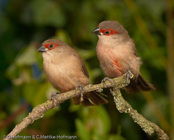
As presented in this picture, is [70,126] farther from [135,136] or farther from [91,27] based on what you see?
[91,27]

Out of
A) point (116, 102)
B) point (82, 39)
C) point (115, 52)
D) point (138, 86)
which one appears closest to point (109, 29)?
point (115, 52)

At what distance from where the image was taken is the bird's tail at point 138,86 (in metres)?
2.58

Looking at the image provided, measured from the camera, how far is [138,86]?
270 centimetres

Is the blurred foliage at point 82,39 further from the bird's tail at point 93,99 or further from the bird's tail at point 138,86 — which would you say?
the bird's tail at point 93,99

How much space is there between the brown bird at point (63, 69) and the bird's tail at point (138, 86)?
0.79 ft

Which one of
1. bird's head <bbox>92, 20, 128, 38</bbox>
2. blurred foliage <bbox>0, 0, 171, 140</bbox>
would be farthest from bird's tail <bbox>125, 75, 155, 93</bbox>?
blurred foliage <bbox>0, 0, 171, 140</bbox>

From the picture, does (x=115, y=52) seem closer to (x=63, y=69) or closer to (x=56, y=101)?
(x=63, y=69)

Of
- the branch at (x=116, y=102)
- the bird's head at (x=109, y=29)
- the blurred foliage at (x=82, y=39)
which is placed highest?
Answer: the bird's head at (x=109, y=29)

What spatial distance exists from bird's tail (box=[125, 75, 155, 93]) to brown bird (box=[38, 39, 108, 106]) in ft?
0.79

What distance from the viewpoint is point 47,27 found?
5020 mm

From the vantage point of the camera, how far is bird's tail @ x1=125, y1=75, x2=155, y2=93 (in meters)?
2.58

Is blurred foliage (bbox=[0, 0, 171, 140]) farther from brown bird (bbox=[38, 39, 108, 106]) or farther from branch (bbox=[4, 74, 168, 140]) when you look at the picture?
branch (bbox=[4, 74, 168, 140])

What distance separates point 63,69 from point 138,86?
610mm

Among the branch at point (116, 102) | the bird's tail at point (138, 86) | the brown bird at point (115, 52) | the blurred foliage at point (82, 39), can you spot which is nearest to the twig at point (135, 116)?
the branch at point (116, 102)
